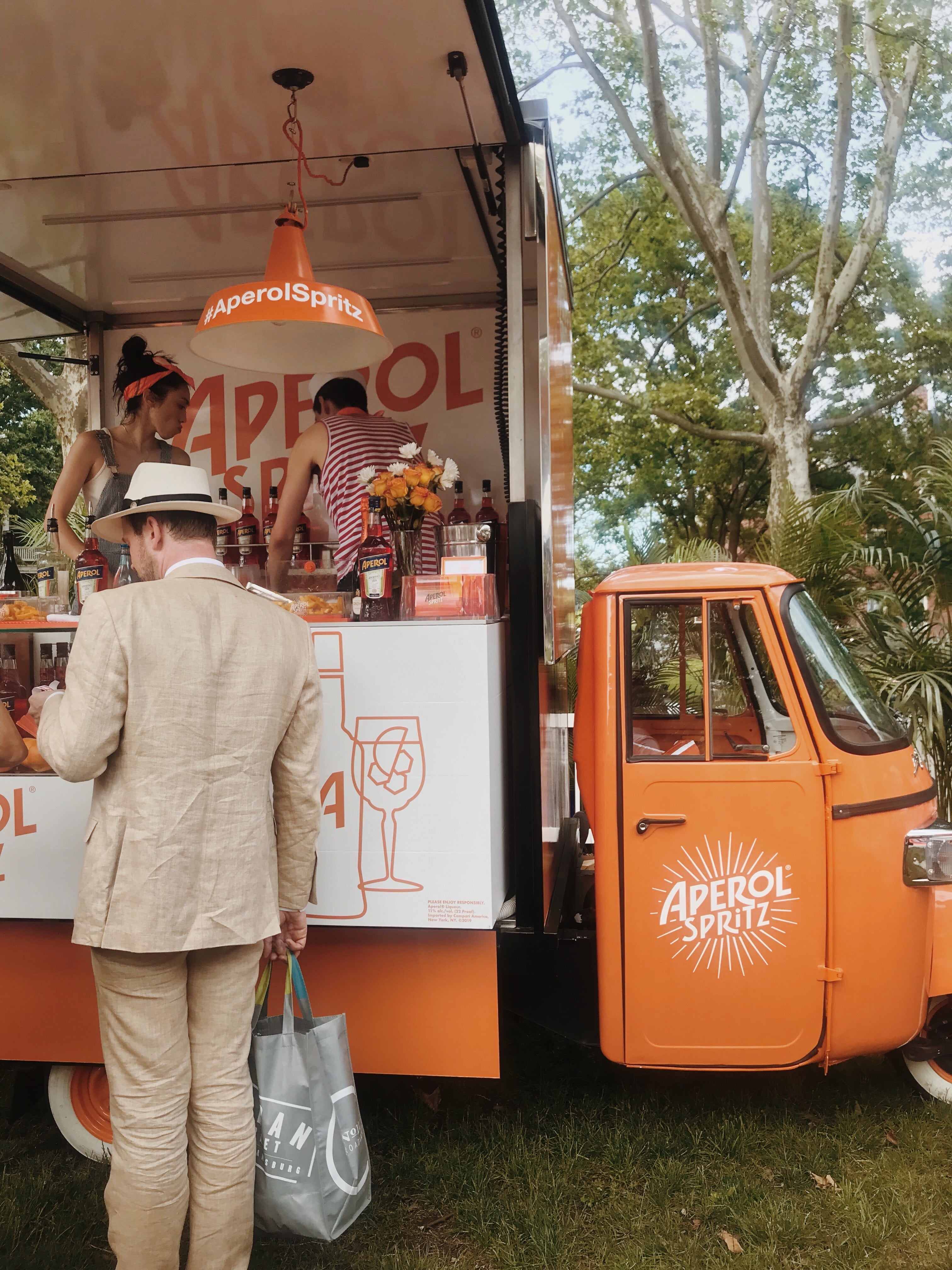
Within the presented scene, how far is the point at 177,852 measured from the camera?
2.30 meters

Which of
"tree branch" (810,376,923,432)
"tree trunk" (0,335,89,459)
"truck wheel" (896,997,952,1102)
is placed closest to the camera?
"truck wheel" (896,997,952,1102)

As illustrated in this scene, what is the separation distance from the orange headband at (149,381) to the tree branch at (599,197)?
45.7 feet

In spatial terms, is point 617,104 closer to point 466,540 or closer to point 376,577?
point 466,540

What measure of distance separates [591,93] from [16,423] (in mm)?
13797

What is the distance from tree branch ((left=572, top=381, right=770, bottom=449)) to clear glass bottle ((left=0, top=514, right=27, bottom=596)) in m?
13.1

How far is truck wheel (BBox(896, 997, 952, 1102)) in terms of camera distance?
348cm

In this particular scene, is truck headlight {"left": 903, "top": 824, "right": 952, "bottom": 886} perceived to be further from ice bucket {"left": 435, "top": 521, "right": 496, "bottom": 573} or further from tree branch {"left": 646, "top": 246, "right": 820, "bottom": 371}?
tree branch {"left": 646, "top": 246, "right": 820, "bottom": 371}

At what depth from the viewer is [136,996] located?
234 cm

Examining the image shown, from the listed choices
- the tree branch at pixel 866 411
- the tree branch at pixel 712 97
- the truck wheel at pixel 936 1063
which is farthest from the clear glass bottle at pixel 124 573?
the tree branch at pixel 712 97

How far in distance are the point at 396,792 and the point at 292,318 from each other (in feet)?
5.15

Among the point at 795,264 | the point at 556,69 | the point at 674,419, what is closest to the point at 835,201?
the point at 795,264

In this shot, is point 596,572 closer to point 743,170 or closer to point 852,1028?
point 743,170

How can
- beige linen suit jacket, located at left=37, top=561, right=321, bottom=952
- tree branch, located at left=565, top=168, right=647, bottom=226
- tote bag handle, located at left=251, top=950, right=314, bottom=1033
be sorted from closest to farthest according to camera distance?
beige linen suit jacket, located at left=37, top=561, right=321, bottom=952
tote bag handle, located at left=251, top=950, right=314, bottom=1033
tree branch, located at left=565, top=168, right=647, bottom=226

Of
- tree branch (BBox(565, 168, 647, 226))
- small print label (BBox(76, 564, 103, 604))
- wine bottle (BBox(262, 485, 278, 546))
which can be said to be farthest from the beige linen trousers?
tree branch (BBox(565, 168, 647, 226))
